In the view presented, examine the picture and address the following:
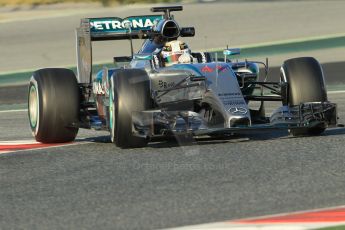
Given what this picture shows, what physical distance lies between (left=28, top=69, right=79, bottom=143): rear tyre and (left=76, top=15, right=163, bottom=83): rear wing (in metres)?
0.93

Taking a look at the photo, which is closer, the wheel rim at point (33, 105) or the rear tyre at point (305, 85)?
the rear tyre at point (305, 85)

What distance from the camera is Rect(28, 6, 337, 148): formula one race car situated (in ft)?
30.5

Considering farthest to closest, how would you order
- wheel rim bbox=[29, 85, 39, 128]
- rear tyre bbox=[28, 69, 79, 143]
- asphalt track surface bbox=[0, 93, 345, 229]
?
1. wheel rim bbox=[29, 85, 39, 128]
2. rear tyre bbox=[28, 69, 79, 143]
3. asphalt track surface bbox=[0, 93, 345, 229]

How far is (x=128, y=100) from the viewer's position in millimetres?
9227

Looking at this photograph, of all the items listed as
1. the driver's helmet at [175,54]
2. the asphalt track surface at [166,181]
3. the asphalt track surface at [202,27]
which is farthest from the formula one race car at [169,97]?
the asphalt track surface at [202,27]

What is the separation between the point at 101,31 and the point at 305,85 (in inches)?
108

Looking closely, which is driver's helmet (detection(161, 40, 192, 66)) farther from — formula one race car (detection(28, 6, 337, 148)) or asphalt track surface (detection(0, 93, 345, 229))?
asphalt track surface (detection(0, 93, 345, 229))

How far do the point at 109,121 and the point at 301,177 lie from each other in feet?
9.28

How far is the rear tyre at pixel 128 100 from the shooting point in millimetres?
9211

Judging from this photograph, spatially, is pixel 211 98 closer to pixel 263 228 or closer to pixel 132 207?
A: pixel 132 207

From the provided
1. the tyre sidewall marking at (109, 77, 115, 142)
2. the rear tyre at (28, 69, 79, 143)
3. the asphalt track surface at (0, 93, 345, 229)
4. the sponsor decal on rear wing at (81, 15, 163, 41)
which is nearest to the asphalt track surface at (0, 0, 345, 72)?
the sponsor decal on rear wing at (81, 15, 163, 41)

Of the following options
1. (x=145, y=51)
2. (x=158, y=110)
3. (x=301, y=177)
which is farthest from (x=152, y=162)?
(x=145, y=51)

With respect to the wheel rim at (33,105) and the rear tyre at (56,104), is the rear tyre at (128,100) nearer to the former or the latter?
the rear tyre at (56,104)

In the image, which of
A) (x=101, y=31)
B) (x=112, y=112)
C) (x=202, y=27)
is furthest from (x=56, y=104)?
(x=202, y=27)
